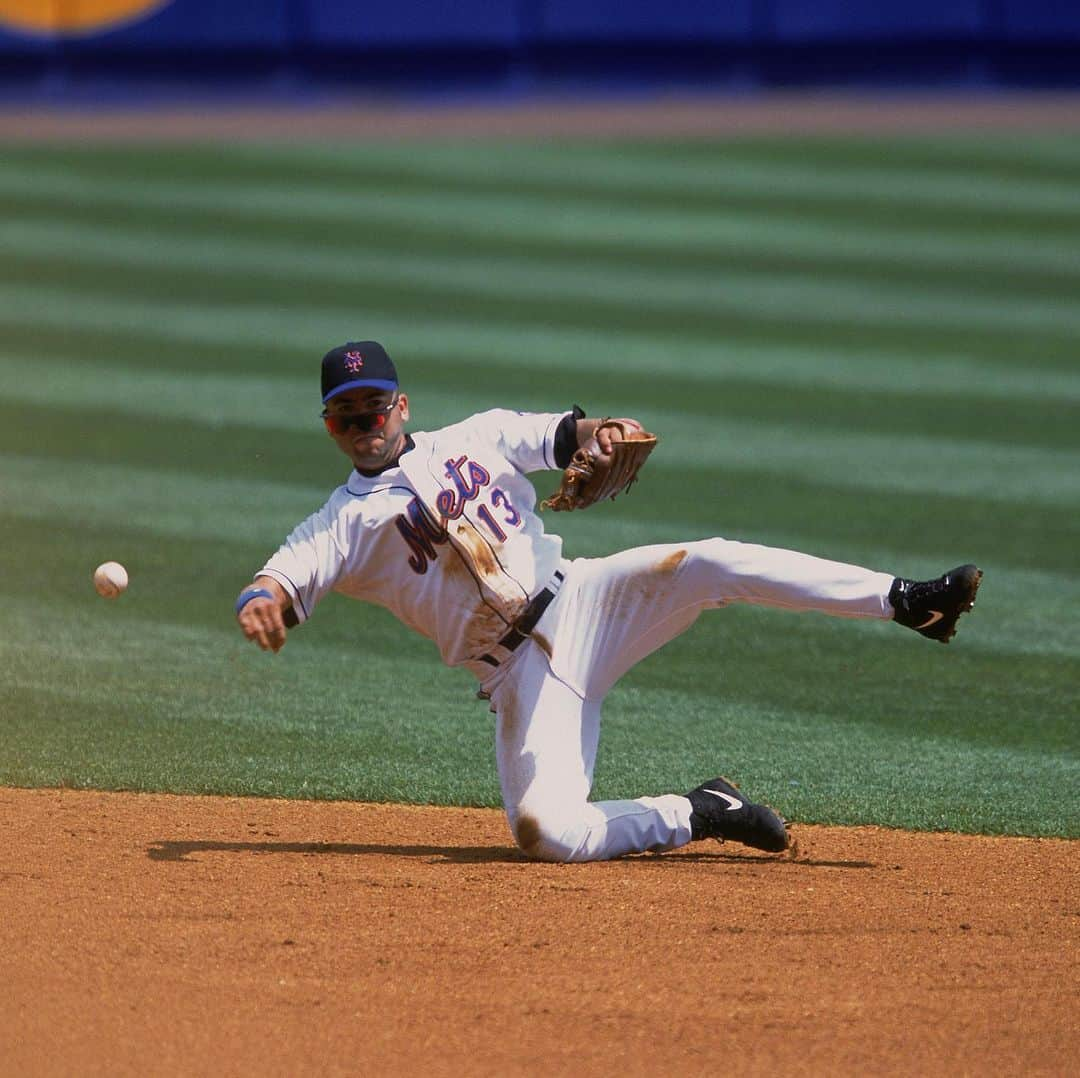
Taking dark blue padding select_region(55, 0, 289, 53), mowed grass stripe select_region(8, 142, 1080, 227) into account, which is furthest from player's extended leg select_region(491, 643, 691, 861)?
dark blue padding select_region(55, 0, 289, 53)

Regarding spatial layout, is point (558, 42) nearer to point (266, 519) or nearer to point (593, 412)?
point (593, 412)

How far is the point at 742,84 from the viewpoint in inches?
797

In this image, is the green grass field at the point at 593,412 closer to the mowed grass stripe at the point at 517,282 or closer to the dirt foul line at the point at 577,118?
the mowed grass stripe at the point at 517,282

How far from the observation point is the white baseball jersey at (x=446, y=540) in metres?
5.12

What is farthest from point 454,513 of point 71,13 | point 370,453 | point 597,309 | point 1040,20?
point 1040,20

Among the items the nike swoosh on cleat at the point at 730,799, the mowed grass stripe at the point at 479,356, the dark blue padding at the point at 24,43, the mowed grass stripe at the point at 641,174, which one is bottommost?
the mowed grass stripe at the point at 479,356

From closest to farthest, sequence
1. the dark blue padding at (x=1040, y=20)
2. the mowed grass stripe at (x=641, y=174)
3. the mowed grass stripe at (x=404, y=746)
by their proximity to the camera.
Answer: the mowed grass stripe at (x=404, y=746) < the mowed grass stripe at (x=641, y=174) < the dark blue padding at (x=1040, y=20)

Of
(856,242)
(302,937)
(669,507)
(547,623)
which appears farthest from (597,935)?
(856,242)

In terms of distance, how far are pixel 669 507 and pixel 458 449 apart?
4.14 m

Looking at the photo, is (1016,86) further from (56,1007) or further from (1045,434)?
(56,1007)

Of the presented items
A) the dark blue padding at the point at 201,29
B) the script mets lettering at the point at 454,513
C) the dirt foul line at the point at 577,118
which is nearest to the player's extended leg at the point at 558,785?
the script mets lettering at the point at 454,513

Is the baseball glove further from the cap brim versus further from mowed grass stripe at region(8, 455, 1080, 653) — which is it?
mowed grass stripe at region(8, 455, 1080, 653)

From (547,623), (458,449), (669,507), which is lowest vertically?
(669,507)

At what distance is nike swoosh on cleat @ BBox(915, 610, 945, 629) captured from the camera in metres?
4.98
